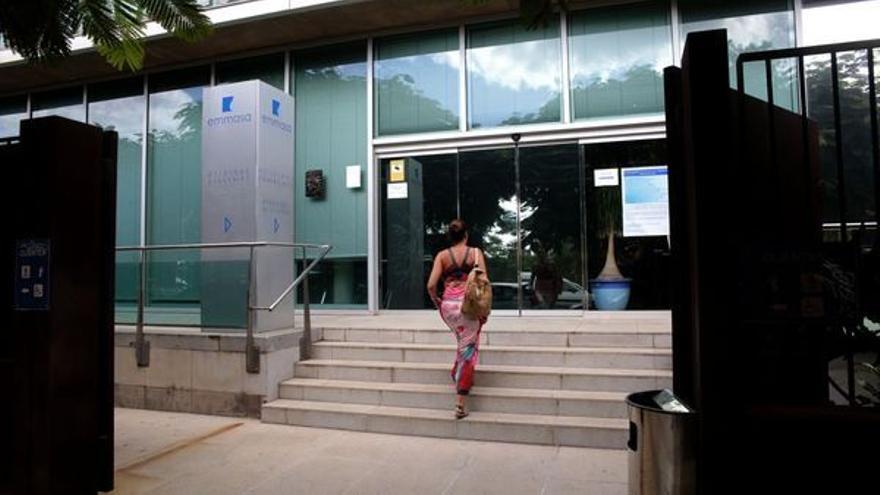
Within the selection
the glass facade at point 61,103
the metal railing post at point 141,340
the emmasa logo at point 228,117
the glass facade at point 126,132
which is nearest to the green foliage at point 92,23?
the emmasa logo at point 228,117

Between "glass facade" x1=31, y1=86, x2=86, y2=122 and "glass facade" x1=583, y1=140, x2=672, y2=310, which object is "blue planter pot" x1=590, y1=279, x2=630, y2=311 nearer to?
"glass facade" x1=583, y1=140, x2=672, y2=310

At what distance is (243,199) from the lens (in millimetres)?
7445

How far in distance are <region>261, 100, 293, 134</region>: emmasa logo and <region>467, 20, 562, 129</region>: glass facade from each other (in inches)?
126

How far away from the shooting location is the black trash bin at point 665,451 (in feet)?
9.22

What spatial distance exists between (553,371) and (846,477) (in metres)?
3.54

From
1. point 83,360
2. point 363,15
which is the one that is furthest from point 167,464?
point 363,15

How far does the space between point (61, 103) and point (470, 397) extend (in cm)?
1129

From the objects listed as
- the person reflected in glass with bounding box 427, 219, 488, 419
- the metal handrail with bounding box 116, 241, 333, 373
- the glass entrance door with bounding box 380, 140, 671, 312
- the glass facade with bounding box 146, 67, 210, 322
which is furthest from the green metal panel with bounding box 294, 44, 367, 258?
the person reflected in glass with bounding box 427, 219, 488, 419

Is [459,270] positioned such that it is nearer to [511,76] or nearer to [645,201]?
[645,201]

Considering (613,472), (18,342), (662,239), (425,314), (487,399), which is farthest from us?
(425,314)

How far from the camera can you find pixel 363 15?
1005cm

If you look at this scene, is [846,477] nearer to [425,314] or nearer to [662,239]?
[662,239]

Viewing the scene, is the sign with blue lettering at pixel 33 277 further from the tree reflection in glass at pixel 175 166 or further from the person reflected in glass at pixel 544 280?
the tree reflection in glass at pixel 175 166

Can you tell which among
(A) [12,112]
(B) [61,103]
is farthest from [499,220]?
(A) [12,112]
